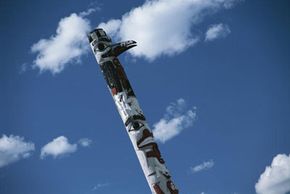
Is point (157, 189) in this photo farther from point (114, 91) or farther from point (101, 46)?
point (101, 46)

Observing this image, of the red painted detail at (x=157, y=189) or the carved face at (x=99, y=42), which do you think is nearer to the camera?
the red painted detail at (x=157, y=189)

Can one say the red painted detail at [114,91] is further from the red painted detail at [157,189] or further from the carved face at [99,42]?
the red painted detail at [157,189]

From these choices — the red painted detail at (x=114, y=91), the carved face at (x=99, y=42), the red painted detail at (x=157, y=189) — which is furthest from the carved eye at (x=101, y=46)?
the red painted detail at (x=157, y=189)

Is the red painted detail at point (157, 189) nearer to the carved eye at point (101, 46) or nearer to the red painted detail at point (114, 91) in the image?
the red painted detail at point (114, 91)

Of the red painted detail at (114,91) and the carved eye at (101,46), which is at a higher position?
the carved eye at (101,46)

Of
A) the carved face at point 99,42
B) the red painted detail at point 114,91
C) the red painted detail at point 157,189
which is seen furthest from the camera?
the carved face at point 99,42

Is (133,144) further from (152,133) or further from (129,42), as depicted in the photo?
(129,42)

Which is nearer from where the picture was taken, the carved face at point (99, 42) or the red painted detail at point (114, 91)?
the red painted detail at point (114, 91)

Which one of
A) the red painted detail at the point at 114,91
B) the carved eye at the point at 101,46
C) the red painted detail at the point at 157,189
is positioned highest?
the carved eye at the point at 101,46

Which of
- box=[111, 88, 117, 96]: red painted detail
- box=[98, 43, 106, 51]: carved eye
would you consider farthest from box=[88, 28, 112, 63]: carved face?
box=[111, 88, 117, 96]: red painted detail

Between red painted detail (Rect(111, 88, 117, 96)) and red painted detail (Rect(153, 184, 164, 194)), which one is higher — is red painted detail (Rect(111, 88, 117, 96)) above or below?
above

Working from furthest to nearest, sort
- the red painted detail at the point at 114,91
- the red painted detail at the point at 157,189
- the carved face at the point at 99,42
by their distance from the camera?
the carved face at the point at 99,42, the red painted detail at the point at 114,91, the red painted detail at the point at 157,189

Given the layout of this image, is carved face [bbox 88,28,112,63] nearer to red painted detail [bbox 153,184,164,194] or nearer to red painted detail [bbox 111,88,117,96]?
red painted detail [bbox 111,88,117,96]

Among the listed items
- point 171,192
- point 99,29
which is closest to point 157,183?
point 171,192
